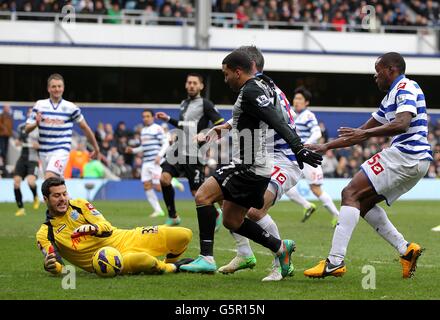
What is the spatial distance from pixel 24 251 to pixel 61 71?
2345 centimetres

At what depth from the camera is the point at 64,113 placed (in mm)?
14734

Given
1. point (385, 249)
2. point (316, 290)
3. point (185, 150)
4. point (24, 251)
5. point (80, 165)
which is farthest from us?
point (80, 165)

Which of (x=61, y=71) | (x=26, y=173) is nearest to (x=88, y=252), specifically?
(x=26, y=173)

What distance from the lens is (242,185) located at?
9.48 meters

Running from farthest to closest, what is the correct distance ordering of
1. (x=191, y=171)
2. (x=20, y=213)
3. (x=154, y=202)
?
(x=154, y=202), (x=20, y=213), (x=191, y=171)

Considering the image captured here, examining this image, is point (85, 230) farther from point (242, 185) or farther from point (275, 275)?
point (275, 275)

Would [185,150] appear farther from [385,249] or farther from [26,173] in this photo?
[26,173]

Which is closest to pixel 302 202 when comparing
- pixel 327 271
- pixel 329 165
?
pixel 327 271

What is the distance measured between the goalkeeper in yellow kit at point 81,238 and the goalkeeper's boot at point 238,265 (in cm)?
49

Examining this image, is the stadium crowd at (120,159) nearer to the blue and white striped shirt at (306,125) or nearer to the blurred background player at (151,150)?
the blurred background player at (151,150)

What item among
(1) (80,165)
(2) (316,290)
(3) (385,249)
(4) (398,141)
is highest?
(4) (398,141)

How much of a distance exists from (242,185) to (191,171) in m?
7.60

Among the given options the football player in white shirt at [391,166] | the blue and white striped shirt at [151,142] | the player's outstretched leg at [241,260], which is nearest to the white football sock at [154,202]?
the blue and white striped shirt at [151,142]

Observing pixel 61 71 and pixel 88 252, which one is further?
pixel 61 71
